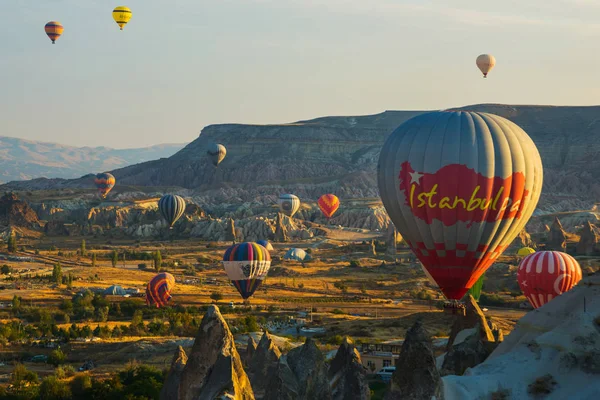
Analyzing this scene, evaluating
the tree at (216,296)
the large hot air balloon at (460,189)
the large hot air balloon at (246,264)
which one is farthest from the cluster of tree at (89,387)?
the tree at (216,296)

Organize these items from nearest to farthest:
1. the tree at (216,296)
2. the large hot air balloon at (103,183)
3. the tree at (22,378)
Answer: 1. the tree at (22,378)
2. the tree at (216,296)
3. the large hot air balloon at (103,183)

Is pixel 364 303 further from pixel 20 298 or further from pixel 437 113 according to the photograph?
pixel 437 113

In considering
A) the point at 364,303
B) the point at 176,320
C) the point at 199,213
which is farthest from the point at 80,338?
the point at 199,213

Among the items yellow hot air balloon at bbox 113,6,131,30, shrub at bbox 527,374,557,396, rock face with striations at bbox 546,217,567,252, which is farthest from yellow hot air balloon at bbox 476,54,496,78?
shrub at bbox 527,374,557,396

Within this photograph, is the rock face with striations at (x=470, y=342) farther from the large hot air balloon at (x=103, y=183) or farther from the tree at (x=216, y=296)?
the large hot air balloon at (x=103, y=183)

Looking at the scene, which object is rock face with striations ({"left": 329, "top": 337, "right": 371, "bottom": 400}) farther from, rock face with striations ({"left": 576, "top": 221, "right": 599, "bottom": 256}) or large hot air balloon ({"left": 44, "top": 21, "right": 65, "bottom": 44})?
large hot air balloon ({"left": 44, "top": 21, "right": 65, "bottom": 44})
